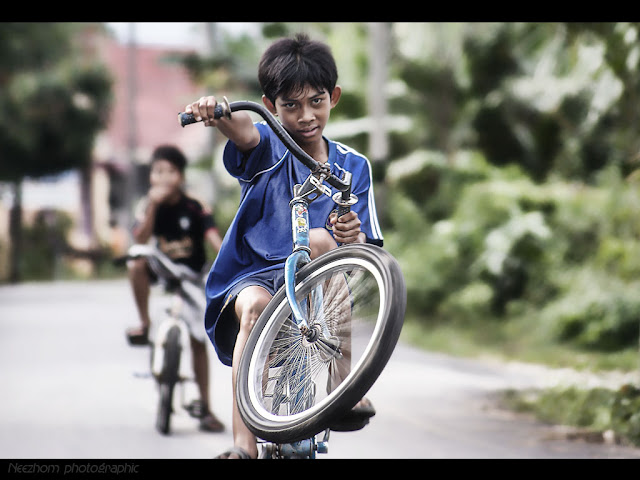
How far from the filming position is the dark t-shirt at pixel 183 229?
7.29 metres

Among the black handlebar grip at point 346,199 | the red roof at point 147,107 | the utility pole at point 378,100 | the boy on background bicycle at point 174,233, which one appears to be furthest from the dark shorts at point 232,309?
the red roof at point 147,107

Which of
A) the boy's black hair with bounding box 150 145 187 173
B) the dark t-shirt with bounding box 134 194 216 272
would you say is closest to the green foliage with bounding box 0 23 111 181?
the dark t-shirt with bounding box 134 194 216 272

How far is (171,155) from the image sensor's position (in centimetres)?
699

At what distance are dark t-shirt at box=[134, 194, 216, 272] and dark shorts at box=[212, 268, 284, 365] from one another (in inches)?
145

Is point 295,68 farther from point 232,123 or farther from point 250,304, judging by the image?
point 250,304

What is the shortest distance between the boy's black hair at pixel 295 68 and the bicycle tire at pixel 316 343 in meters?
0.61

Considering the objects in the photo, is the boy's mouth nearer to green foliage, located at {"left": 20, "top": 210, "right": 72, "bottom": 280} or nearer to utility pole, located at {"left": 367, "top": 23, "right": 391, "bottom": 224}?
utility pole, located at {"left": 367, "top": 23, "right": 391, "bottom": 224}

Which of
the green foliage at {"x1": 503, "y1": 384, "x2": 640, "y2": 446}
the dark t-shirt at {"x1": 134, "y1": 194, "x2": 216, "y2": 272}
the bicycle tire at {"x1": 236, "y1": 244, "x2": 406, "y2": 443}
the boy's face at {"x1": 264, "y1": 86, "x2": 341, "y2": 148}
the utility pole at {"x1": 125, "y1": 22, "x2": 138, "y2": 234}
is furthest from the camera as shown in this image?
the utility pole at {"x1": 125, "y1": 22, "x2": 138, "y2": 234}

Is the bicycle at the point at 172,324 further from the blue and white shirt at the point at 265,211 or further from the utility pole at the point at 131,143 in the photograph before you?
the utility pole at the point at 131,143

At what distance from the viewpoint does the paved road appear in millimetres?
6727

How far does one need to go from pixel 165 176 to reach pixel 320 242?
3.85 meters

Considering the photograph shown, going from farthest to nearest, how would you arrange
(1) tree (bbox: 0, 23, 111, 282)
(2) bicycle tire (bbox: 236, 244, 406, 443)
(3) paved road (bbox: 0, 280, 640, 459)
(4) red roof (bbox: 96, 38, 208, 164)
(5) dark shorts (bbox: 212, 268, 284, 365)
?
1. (4) red roof (bbox: 96, 38, 208, 164)
2. (1) tree (bbox: 0, 23, 111, 282)
3. (3) paved road (bbox: 0, 280, 640, 459)
4. (5) dark shorts (bbox: 212, 268, 284, 365)
5. (2) bicycle tire (bbox: 236, 244, 406, 443)
